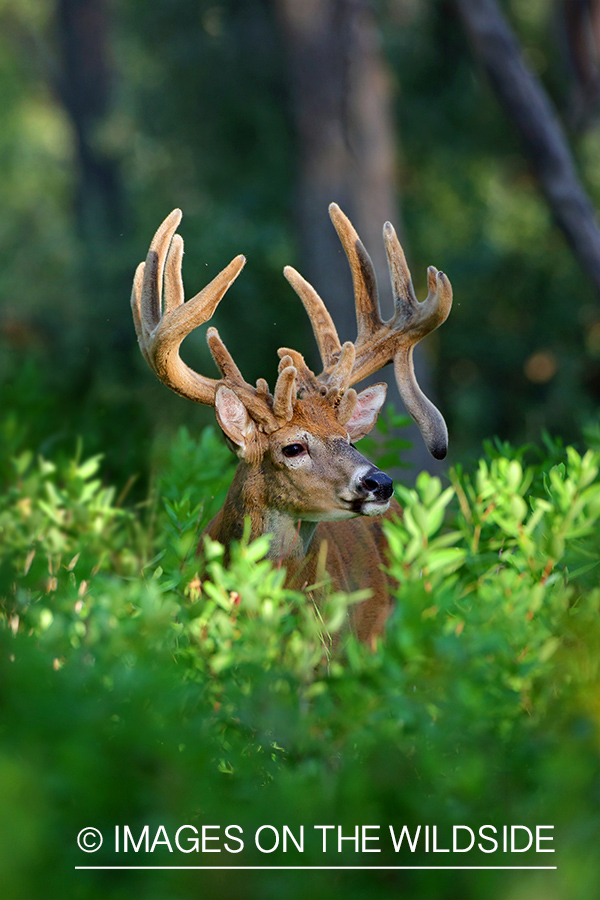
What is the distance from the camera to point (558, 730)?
2234mm

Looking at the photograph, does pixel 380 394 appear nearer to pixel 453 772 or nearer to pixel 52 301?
pixel 453 772

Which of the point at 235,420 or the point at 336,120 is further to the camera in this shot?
the point at 336,120

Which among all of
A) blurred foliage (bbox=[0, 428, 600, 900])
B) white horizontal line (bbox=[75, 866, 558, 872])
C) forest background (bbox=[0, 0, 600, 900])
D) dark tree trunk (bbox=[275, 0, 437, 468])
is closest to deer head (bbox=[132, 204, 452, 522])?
forest background (bbox=[0, 0, 600, 900])

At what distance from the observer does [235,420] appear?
4.22 meters

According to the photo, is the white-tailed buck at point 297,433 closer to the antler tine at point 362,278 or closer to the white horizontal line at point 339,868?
the antler tine at point 362,278

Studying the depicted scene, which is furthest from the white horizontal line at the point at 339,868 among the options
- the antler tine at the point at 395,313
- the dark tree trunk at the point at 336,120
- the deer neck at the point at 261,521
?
the dark tree trunk at the point at 336,120

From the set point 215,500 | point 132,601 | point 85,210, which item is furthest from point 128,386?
point 132,601

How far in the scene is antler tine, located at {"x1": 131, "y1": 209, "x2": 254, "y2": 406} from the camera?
4.30 meters

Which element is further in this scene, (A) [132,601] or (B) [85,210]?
(B) [85,210]

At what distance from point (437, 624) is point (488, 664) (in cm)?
15

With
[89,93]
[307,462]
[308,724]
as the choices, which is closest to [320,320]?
[307,462]

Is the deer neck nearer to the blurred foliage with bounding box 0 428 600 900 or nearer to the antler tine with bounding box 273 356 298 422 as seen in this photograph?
the antler tine with bounding box 273 356 298 422

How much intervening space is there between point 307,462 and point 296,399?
13.5 inches

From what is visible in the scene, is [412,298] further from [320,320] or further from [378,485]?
[378,485]
